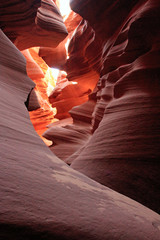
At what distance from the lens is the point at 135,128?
84.8 inches

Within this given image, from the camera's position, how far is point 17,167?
76cm

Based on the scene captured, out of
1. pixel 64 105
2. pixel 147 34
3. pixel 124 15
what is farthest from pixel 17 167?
pixel 64 105

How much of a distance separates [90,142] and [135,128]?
2.63 feet

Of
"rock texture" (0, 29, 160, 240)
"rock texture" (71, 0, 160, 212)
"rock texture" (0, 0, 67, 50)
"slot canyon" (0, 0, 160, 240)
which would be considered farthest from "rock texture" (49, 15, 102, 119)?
"rock texture" (0, 29, 160, 240)

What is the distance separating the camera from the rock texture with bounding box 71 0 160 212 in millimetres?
1891

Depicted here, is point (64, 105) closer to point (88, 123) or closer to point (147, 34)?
point (88, 123)

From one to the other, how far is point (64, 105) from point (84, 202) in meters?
8.85

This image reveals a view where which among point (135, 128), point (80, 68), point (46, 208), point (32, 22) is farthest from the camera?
point (80, 68)

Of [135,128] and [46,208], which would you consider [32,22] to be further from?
[46,208]

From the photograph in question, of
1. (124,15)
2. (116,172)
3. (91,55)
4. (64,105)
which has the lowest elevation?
(64,105)

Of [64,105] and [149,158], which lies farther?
[64,105]

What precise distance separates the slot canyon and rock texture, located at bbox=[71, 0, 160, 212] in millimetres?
12

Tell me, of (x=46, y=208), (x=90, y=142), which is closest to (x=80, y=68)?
(x=90, y=142)

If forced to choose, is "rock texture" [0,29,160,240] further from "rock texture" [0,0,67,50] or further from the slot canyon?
"rock texture" [0,0,67,50]
